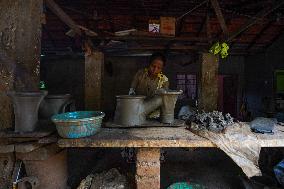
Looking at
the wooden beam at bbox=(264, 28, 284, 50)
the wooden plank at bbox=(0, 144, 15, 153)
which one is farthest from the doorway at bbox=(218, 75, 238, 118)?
the wooden plank at bbox=(0, 144, 15, 153)

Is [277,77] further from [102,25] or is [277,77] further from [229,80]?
[102,25]

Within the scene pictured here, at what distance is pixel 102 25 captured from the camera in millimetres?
7980

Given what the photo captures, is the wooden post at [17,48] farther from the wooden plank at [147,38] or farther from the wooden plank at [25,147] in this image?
the wooden plank at [147,38]

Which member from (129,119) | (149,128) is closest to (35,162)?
(129,119)

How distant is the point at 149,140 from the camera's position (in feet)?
9.69

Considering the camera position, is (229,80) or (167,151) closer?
(167,151)

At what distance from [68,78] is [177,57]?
5.36 m

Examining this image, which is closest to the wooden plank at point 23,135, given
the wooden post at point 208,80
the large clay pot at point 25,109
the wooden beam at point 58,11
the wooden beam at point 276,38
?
the large clay pot at point 25,109

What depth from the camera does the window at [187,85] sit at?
11.2 m

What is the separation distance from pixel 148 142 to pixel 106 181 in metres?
1.13

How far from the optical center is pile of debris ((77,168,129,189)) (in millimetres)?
3417

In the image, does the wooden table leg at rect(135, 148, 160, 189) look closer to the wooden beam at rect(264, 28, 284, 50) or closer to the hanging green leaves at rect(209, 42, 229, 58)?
the hanging green leaves at rect(209, 42, 229, 58)

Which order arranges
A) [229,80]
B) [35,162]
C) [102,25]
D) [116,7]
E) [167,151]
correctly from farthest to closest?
[229,80] < [102,25] < [116,7] < [167,151] < [35,162]

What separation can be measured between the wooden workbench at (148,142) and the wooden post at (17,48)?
117cm
